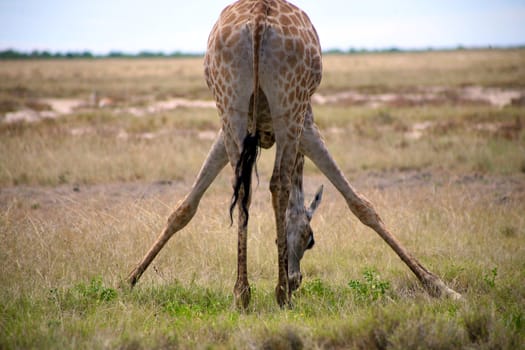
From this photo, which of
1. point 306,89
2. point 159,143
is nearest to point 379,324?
point 306,89

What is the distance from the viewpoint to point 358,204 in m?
5.36

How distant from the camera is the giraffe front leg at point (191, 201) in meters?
5.18

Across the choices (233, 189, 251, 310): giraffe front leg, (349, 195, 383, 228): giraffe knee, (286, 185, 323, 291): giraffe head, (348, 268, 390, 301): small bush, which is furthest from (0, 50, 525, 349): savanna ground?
(349, 195, 383, 228): giraffe knee

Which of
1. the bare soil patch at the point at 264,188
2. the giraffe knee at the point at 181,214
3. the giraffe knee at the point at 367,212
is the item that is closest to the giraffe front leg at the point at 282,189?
the giraffe knee at the point at 367,212

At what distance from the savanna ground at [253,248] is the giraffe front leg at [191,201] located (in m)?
0.18

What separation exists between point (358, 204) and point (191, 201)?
150 centimetres

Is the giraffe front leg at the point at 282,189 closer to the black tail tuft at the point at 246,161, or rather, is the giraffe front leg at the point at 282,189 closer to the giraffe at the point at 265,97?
the giraffe at the point at 265,97

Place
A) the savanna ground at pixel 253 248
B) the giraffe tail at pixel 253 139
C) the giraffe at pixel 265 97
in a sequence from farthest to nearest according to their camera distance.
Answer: the giraffe at pixel 265 97 → the giraffe tail at pixel 253 139 → the savanna ground at pixel 253 248

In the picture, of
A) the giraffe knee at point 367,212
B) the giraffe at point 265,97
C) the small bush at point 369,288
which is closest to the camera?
the giraffe at point 265,97

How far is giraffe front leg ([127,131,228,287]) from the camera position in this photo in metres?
5.18

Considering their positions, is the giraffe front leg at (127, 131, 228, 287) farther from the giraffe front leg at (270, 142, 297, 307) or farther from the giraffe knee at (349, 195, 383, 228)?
the giraffe knee at (349, 195, 383, 228)

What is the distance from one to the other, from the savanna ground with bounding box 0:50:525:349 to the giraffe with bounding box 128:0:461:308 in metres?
0.55

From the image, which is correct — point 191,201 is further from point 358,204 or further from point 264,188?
point 264,188

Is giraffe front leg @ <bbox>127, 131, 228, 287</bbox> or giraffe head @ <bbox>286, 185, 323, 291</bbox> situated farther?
giraffe head @ <bbox>286, 185, 323, 291</bbox>
